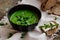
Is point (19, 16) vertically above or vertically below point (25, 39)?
above

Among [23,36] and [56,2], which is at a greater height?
[56,2]

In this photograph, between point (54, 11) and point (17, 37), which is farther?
point (54, 11)

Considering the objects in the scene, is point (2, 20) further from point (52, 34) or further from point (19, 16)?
point (52, 34)

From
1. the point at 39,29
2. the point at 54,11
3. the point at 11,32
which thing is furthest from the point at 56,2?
the point at 11,32

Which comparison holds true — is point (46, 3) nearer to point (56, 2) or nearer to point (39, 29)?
point (56, 2)

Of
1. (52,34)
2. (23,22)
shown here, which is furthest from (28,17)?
(52,34)

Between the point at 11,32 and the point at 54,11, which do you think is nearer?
the point at 11,32
